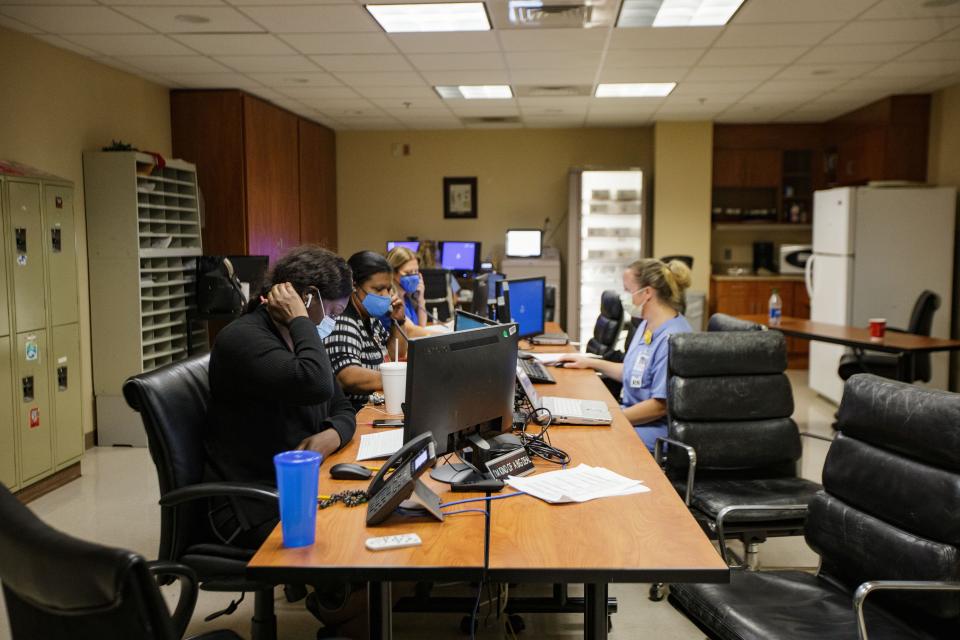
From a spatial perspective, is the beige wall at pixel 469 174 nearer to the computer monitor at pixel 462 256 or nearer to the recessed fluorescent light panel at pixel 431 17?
the computer monitor at pixel 462 256

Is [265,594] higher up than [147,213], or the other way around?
[147,213]

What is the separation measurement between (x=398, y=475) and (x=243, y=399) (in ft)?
2.38

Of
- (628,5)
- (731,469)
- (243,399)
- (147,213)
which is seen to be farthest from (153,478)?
(628,5)

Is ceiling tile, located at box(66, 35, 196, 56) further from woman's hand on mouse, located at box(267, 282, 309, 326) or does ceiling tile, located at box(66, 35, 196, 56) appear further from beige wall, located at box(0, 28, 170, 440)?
woman's hand on mouse, located at box(267, 282, 309, 326)

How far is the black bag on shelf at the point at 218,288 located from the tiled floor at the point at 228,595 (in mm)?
1202

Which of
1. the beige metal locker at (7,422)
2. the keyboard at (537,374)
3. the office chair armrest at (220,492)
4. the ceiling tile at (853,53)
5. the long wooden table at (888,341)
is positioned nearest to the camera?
the office chair armrest at (220,492)

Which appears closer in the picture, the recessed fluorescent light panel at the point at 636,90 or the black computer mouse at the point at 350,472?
the black computer mouse at the point at 350,472

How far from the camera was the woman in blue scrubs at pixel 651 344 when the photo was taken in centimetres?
338

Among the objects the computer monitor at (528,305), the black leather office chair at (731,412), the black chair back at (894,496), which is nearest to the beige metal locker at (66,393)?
the computer monitor at (528,305)

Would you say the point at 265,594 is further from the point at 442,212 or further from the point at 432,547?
the point at 442,212

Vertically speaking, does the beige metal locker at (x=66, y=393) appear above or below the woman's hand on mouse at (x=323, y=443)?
below

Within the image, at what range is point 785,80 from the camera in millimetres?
6566

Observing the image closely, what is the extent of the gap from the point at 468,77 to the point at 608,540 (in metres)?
5.27

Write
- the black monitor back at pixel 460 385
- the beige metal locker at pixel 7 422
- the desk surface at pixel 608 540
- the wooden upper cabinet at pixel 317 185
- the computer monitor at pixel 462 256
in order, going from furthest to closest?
the computer monitor at pixel 462 256, the wooden upper cabinet at pixel 317 185, the beige metal locker at pixel 7 422, the black monitor back at pixel 460 385, the desk surface at pixel 608 540
